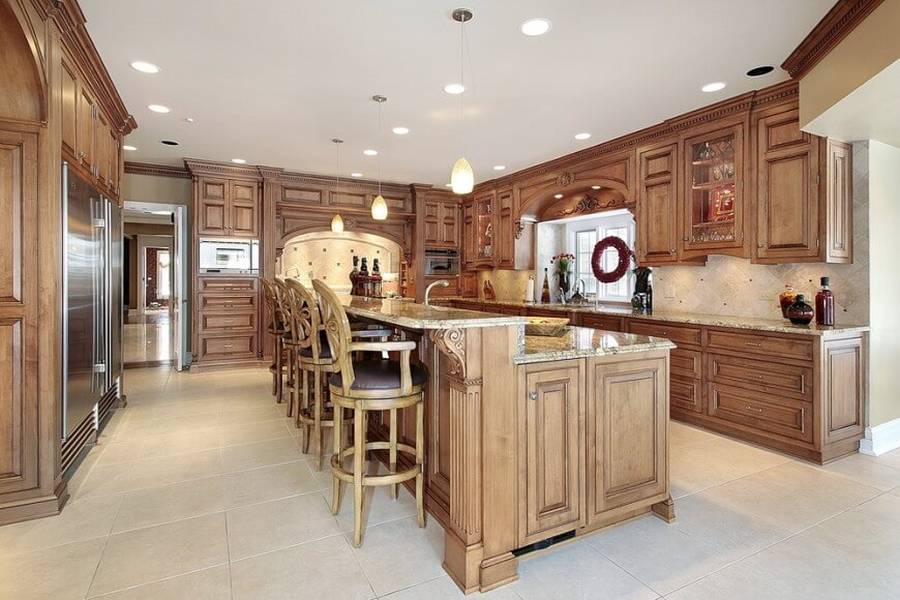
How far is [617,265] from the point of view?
566cm

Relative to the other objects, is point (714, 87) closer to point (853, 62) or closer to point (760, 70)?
point (760, 70)

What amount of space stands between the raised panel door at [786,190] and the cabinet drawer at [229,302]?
576 cm

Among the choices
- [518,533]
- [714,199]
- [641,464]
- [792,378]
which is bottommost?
[518,533]

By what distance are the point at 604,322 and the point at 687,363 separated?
91cm

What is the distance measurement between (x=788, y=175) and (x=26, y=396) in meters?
5.02

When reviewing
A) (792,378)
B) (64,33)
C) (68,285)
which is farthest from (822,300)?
(64,33)

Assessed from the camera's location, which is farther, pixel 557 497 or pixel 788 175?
pixel 788 175

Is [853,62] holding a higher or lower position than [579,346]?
higher

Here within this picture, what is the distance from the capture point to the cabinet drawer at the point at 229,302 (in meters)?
6.19

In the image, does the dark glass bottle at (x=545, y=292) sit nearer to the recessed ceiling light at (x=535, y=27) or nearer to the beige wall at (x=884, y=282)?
the beige wall at (x=884, y=282)

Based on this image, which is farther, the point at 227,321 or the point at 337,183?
the point at 337,183

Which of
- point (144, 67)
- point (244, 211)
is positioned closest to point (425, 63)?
point (144, 67)

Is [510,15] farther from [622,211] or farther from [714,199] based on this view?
[622,211]

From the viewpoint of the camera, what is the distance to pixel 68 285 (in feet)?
8.84
